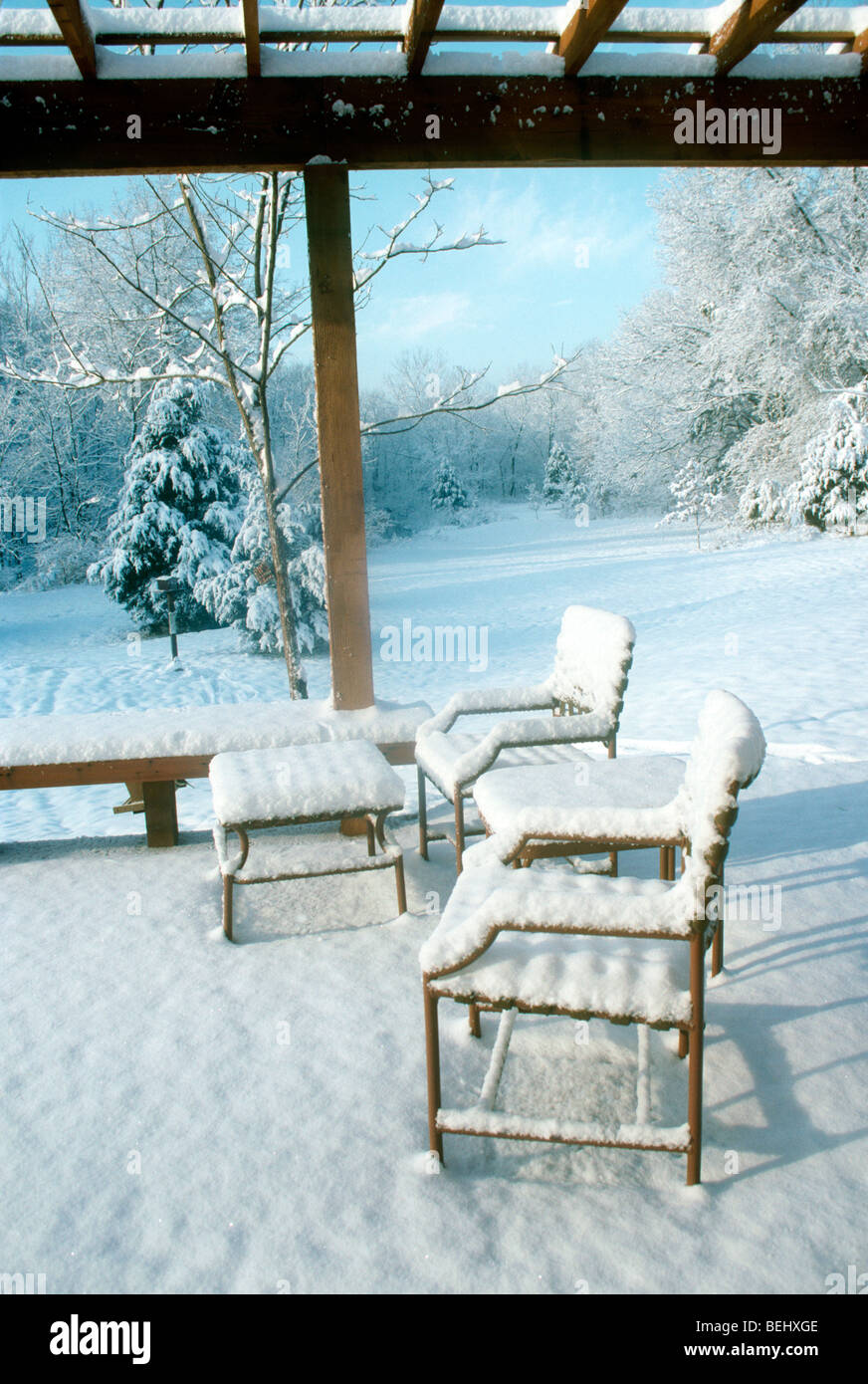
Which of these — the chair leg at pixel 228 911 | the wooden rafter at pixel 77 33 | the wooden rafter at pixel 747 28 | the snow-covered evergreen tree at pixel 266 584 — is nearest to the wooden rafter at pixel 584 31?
the wooden rafter at pixel 747 28

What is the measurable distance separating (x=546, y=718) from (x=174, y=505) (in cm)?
1228

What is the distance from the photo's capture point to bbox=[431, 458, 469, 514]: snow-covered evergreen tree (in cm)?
3319

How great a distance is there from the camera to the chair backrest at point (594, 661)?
287 centimetres

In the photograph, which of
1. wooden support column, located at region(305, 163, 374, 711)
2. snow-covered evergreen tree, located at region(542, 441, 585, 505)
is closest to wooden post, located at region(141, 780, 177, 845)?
wooden support column, located at region(305, 163, 374, 711)

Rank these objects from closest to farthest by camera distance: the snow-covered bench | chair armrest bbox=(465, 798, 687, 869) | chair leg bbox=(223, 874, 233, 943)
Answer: chair armrest bbox=(465, 798, 687, 869) < chair leg bbox=(223, 874, 233, 943) < the snow-covered bench

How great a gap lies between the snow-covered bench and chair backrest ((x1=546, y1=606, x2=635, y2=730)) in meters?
0.60

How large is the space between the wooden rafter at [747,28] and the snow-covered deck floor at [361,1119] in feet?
8.56

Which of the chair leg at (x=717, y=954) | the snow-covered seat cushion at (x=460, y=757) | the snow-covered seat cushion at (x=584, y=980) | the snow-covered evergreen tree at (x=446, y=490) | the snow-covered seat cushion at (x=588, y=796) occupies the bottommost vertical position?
the chair leg at (x=717, y=954)

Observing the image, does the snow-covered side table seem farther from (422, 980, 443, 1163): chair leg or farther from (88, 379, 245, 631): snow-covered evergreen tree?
(88, 379, 245, 631): snow-covered evergreen tree

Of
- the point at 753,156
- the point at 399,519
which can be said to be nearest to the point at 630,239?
the point at 399,519

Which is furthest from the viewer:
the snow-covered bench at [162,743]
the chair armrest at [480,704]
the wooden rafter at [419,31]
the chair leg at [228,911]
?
the snow-covered bench at [162,743]

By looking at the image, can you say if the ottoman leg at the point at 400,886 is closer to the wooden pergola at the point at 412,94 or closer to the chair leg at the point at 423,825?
the chair leg at the point at 423,825

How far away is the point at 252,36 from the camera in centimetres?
255
